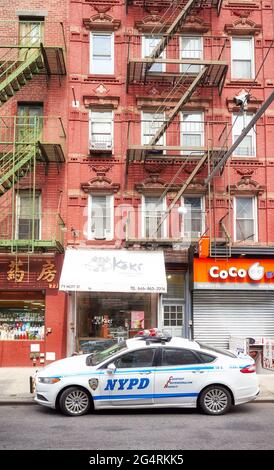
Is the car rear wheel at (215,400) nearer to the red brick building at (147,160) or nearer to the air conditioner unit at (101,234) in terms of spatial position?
the red brick building at (147,160)

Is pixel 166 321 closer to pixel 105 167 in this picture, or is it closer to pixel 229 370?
pixel 105 167

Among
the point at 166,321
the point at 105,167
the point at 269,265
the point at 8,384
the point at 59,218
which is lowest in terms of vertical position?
the point at 8,384

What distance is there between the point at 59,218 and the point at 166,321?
515 cm

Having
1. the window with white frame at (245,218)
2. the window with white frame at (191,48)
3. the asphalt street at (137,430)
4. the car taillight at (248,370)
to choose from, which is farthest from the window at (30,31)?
the car taillight at (248,370)

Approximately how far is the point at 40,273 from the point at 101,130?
5.62 meters

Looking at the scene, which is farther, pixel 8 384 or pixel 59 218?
pixel 59 218

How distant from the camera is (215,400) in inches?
424

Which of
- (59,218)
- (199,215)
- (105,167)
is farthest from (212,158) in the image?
(59,218)

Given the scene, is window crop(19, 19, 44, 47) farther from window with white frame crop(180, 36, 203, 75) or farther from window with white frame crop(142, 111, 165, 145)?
window with white frame crop(180, 36, 203, 75)

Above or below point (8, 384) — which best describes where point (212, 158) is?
above

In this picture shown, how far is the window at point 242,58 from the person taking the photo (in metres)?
19.5

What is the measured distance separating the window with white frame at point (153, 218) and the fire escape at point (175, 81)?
0.80m

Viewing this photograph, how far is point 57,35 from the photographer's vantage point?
62.9 feet

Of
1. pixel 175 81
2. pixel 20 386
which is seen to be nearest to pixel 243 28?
pixel 175 81
